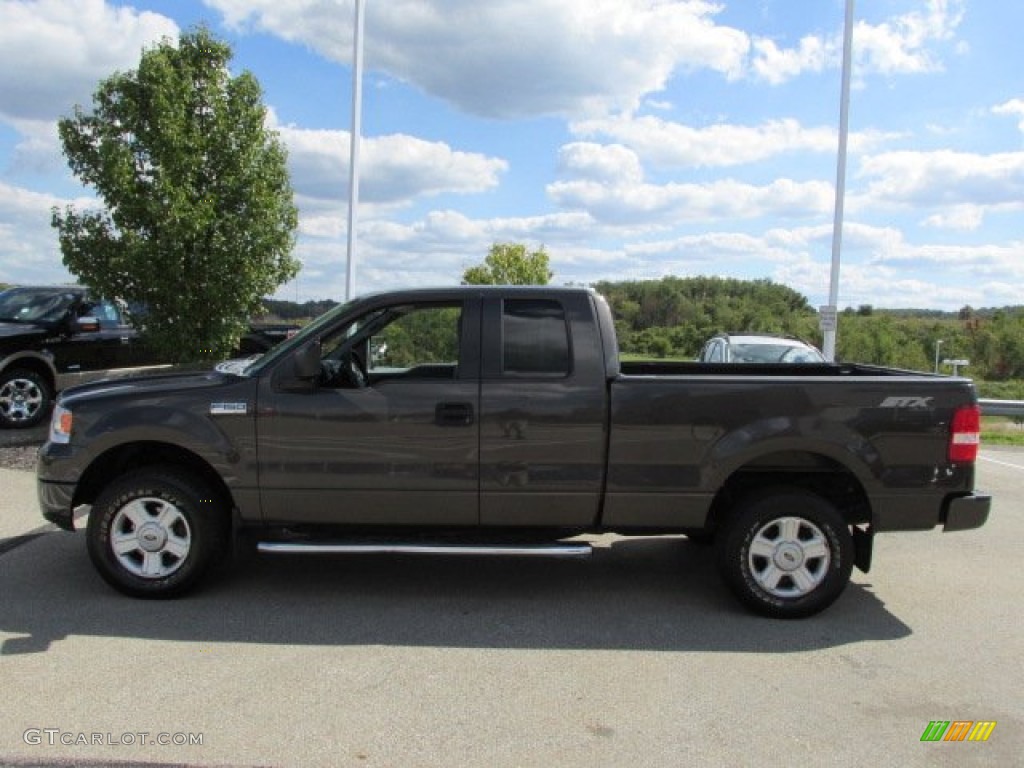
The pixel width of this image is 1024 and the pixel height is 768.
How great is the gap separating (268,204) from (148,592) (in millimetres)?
6284

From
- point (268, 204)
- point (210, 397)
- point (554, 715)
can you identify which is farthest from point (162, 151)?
point (554, 715)

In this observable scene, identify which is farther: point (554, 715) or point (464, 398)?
point (464, 398)

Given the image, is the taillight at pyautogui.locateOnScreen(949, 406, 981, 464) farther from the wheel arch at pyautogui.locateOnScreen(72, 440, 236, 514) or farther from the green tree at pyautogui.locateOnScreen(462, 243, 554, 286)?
the green tree at pyautogui.locateOnScreen(462, 243, 554, 286)

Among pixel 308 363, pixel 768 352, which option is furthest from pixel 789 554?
pixel 768 352

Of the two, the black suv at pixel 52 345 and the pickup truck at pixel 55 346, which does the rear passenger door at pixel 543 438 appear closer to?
the pickup truck at pixel 55 346

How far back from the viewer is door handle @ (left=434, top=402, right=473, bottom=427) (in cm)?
493

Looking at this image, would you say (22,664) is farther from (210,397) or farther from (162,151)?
(162,151)

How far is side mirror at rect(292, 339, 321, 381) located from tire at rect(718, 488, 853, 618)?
258cm

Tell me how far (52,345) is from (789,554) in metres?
9.49

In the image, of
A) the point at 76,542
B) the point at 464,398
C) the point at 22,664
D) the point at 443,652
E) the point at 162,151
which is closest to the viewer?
the point at 22,664

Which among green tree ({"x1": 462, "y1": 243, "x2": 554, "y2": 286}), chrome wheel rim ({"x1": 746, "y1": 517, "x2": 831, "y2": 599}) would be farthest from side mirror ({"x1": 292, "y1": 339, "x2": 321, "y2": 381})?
green tree ({"x1": 462, "y1": 243, "x2": 554, "y2": 286})

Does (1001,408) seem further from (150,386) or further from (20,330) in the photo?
(20,330)

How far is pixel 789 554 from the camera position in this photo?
500cm

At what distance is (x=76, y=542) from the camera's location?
6.37 m
